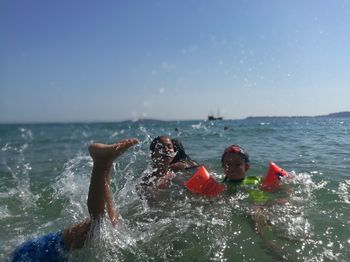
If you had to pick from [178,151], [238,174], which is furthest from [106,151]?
[178,151]

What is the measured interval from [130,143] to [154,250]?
132 cm

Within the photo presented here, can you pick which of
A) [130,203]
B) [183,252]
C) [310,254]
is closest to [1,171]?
[130,203]

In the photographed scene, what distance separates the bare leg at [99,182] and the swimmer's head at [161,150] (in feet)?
8.18

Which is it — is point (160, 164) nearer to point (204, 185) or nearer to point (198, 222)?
point (204, 185)

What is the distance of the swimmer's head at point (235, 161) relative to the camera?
19.5 feet

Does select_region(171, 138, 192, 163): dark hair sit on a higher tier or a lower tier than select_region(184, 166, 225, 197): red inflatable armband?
higher

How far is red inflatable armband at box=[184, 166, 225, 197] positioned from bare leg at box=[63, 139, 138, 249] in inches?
Result: 88.7

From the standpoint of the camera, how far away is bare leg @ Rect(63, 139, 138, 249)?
12.5 ft

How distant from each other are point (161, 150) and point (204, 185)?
1034mm

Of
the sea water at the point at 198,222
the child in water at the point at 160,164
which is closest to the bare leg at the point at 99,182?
the sea water at the point at 198,222

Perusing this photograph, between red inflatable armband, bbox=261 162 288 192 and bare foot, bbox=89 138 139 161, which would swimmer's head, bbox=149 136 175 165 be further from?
bare foot, bbox=89 138 139 161

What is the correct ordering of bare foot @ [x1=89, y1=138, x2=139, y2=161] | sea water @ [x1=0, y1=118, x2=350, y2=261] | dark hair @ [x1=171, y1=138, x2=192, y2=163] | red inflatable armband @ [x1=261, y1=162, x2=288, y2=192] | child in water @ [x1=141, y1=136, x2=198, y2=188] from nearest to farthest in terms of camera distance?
bare foot @ [x1=89, y1=138, x2=139, y2=161] < sea water @ [x1=0, y1=118, x2=350, y2=261] < red inflatable armband @ [x1=261, y1=162, x2=288, y2=192] < child in water @ [x1=141, y1=136, x2=198, y2=188] < dark hair @ [x1=171, y1=138, x2=192, y2=163]

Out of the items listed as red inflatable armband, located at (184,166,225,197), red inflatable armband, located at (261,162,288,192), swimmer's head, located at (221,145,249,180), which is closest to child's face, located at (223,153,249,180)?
swimmer's head, located at (221,145,249,180)

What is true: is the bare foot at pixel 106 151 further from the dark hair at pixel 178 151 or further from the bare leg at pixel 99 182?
the dark hair at pixel 178 151
